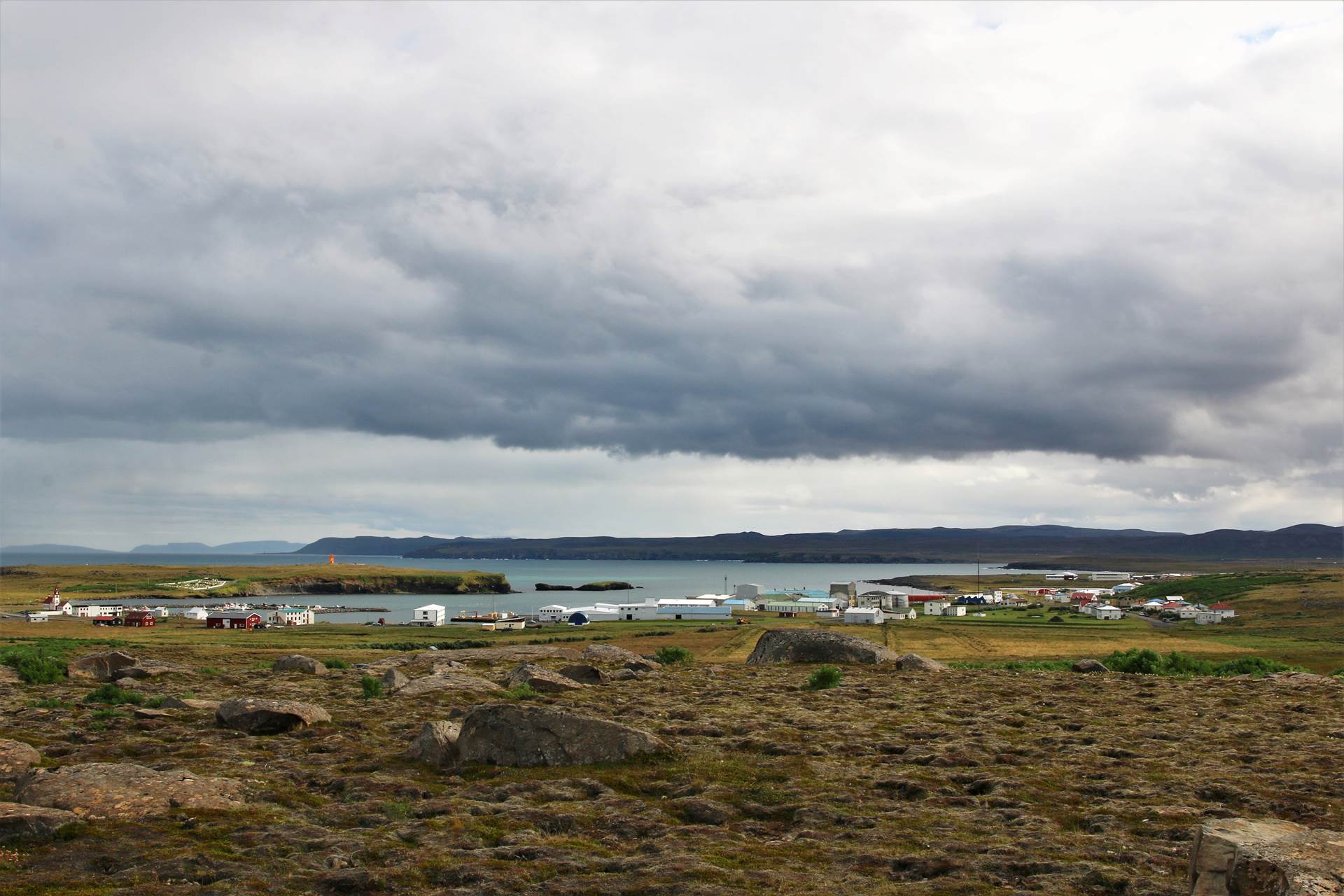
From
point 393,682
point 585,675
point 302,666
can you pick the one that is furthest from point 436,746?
point 302,666

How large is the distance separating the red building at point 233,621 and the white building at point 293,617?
14.0 feet

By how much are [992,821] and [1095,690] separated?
56.9 ft

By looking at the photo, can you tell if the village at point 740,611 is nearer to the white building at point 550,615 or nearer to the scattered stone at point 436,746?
the white building at point 550,615

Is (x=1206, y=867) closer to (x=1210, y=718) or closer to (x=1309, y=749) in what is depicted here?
(x=1309, y=749)

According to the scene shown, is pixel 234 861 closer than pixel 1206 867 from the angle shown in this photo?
No

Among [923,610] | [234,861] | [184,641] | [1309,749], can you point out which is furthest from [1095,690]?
[923,610]

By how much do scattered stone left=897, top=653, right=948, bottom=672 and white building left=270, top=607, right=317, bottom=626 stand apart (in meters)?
123

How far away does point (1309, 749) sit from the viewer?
18672mm

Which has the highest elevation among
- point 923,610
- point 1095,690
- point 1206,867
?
point 1206,867

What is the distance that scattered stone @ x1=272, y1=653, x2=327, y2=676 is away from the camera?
34406mm

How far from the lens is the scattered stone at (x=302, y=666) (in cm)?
3441

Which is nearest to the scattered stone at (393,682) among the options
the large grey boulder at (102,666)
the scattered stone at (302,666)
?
the scattered stone at (302,666)

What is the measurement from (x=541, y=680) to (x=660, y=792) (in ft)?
40.3

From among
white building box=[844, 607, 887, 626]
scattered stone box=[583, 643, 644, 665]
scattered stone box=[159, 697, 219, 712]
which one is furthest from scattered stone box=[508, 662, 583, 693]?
white building box=[844, 607, 887, 626]
